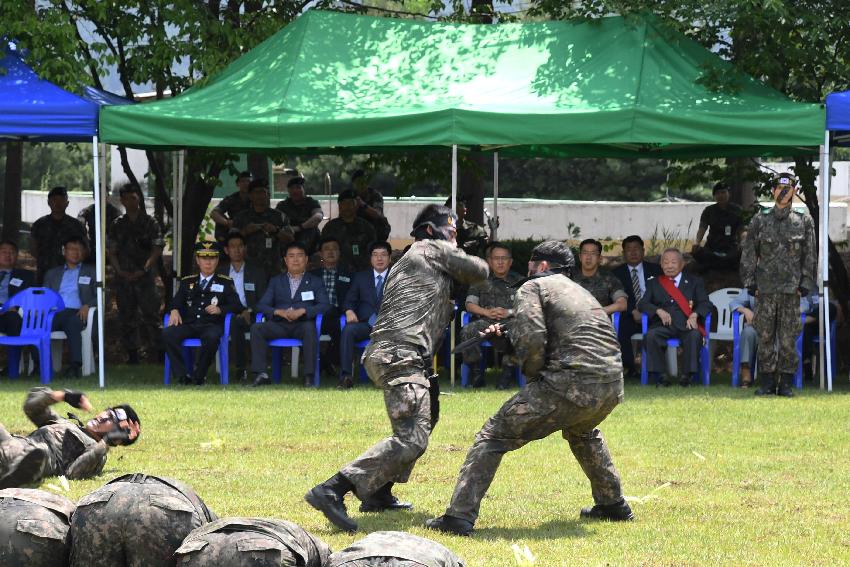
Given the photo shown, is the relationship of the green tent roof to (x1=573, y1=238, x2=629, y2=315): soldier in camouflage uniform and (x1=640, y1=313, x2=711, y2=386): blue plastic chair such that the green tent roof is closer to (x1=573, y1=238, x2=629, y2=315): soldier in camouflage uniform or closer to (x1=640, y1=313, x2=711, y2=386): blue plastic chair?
(x1=573, y1=238, x2=629, y2=315): soldier in camouflage uniform

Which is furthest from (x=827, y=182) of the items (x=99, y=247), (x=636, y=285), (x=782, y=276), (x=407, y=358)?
(x=407, y=358)

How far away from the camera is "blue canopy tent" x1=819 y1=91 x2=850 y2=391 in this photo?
12672mm

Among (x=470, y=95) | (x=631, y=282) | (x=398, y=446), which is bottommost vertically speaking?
(x=398, y=446)

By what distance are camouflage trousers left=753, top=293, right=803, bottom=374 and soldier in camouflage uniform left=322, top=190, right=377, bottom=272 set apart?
4.64 meters

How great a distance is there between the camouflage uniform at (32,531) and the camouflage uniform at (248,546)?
Answer: 451mm

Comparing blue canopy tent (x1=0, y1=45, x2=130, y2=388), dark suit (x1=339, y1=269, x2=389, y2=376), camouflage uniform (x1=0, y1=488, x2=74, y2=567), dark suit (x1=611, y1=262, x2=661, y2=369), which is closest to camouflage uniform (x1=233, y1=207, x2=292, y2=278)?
dark suit (x1=339, y1=269, x2=389, y2=376)

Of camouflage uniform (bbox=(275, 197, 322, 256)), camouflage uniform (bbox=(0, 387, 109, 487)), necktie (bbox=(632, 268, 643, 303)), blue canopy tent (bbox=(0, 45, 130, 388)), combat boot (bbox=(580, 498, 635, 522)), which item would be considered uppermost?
blue canopy tent (bbox=(0, 45, 130, 388))

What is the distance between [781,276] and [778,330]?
1.64ft

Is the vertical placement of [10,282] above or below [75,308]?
above

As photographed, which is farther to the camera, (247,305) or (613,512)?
(247,305)

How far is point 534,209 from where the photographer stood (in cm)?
3341

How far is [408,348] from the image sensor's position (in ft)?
24.3

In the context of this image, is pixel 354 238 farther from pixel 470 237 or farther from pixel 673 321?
pixel 673 321

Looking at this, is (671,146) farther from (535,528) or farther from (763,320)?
(535,528)
